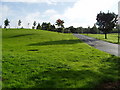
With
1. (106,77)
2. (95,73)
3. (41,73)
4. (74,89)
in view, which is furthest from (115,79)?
(41,73)

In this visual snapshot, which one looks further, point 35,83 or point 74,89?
point 35,83

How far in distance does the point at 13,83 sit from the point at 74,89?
3.91 m

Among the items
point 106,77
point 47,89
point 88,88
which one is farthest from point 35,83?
point 106,77

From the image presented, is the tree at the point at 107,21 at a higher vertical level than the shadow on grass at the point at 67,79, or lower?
higher

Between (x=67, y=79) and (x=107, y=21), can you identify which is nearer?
(x=67, y=79)

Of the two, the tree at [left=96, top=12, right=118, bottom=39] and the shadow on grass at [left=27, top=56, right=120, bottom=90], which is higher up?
the tree at [left=96, top=12, right=118, bottom=39]

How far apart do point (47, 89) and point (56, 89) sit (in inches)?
20.5

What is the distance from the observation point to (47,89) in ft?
24.2

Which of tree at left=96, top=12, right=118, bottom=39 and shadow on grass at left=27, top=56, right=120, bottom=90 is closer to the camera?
shadow on grass at left=27, top=56, right=120, bottom=90

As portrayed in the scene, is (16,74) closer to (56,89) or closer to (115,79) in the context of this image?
(56,89)

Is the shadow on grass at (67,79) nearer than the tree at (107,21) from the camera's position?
Yes

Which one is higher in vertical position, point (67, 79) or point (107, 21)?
point (107, 21)

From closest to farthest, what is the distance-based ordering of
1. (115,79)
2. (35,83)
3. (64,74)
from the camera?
(35,83) → (115,79) → (64,74)

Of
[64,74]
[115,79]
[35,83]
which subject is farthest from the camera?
[64,74]
